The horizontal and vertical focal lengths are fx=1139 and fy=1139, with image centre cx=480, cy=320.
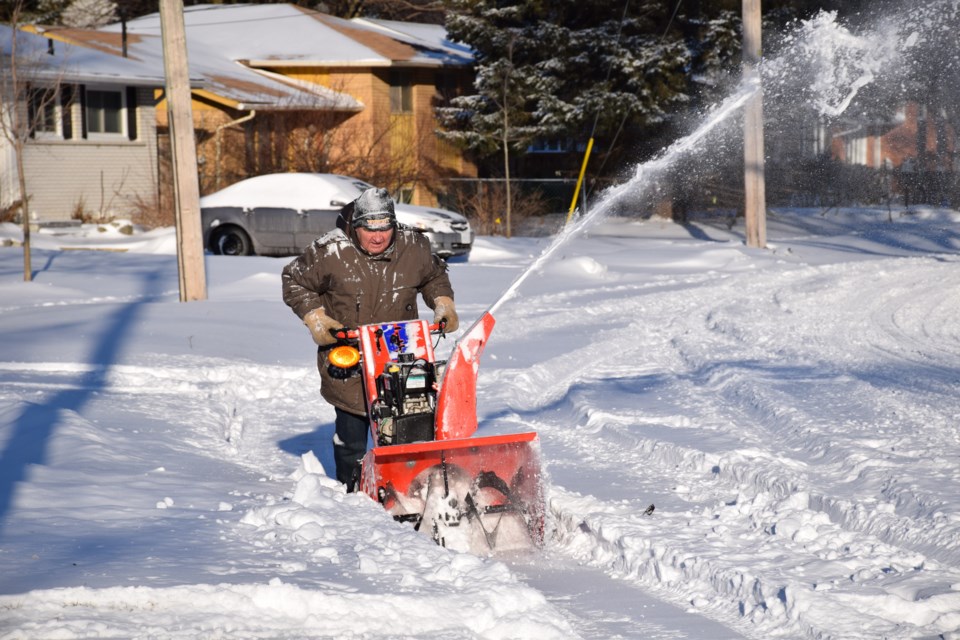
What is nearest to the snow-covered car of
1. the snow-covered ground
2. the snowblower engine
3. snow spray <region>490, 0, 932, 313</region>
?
snow spray <region>490, 0, 932, 313</region>

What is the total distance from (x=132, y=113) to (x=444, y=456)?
25198mm

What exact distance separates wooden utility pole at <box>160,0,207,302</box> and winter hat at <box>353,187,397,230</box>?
6972 millimetres

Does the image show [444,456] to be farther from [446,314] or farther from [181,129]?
[181,129]

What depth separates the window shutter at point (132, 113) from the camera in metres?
28.3

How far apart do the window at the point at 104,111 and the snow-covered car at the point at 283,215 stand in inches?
346

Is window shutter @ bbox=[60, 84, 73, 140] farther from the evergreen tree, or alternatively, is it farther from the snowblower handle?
the snowblower handle

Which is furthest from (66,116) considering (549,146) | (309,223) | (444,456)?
(444,456)

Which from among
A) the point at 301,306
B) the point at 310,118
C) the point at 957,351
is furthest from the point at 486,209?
the point at 301,306

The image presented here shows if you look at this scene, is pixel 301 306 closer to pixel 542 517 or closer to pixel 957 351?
pixel 542 517

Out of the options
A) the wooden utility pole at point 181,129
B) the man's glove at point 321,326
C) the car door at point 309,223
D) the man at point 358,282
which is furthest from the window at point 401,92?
the man's glove at point 321,326

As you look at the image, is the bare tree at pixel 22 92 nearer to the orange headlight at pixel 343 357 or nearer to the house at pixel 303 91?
the house at pixel 303 91

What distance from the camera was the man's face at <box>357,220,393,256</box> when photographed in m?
5.86

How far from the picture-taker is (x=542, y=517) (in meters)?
5.66

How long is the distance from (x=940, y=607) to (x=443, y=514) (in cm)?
228
